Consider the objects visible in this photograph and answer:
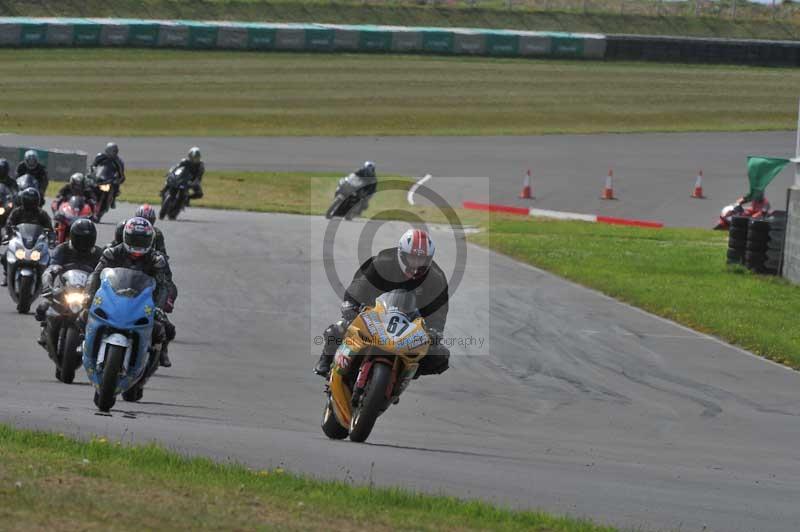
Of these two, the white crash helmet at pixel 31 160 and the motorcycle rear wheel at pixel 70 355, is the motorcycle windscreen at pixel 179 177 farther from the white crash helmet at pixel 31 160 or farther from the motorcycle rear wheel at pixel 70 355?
the motorcycle rear wheel at pixel 70 355

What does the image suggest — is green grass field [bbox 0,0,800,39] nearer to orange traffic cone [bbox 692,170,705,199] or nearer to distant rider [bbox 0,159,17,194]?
orange traffic cone [bbox 692,170,705,199]

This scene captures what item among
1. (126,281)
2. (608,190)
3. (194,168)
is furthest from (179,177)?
(126,281)

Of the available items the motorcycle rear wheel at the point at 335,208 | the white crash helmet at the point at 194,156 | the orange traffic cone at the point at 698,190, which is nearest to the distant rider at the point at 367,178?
the motorcycle rear wheel at the point at 335,208

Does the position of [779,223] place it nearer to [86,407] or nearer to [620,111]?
[86,407]

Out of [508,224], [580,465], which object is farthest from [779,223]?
[580,465]

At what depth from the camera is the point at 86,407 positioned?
1075 centimetres

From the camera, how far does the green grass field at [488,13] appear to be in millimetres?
64250

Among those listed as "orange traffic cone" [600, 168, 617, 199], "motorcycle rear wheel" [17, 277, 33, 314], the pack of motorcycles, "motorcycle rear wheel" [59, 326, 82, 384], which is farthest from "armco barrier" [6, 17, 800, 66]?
"motorcycle rear wheel" [59, 326, 82, 384]

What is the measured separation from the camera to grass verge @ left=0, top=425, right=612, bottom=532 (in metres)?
6.45

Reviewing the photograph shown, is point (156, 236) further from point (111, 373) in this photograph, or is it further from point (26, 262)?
point (26, 262)

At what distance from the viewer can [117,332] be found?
10.5 metres

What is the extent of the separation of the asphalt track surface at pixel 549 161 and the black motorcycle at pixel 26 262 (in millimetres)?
20458

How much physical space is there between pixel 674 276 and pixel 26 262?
10.6 metres

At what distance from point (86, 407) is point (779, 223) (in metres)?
14.0
